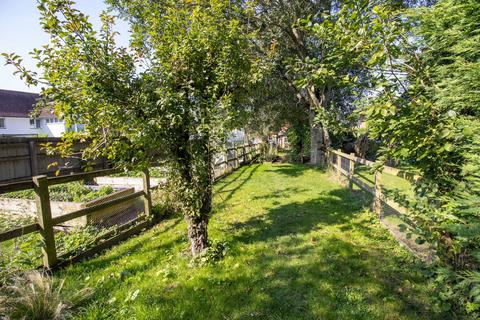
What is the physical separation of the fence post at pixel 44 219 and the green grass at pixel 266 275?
0.34 metres

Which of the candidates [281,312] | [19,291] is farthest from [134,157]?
[281,312]

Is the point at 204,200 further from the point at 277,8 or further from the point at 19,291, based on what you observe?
the point at 277,8

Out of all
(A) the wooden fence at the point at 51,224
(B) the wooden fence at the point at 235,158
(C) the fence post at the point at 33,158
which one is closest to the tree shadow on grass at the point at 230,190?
(B) the wooden fence at the point at 235,158

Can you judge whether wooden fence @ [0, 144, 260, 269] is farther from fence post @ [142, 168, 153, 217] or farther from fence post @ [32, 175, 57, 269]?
fence post @ [142, 168, 153, 217]

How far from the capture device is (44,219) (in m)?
3.73

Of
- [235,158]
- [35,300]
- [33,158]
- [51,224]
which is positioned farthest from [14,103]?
[35,300]

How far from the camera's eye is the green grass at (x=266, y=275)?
9.71 ft

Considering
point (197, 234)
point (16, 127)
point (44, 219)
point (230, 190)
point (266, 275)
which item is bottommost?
point (266, 275)

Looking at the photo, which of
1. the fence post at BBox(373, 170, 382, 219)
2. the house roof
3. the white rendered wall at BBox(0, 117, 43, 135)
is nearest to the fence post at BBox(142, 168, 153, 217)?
the fence post at BBox(373, 170, 382, 219)

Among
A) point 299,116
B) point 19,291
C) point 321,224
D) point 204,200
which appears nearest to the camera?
point 19,291

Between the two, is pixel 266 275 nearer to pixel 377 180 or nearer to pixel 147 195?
pixel 377 180

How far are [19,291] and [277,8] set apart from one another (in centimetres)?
1285

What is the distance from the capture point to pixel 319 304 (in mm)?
3035

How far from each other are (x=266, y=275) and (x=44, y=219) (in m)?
3.33
